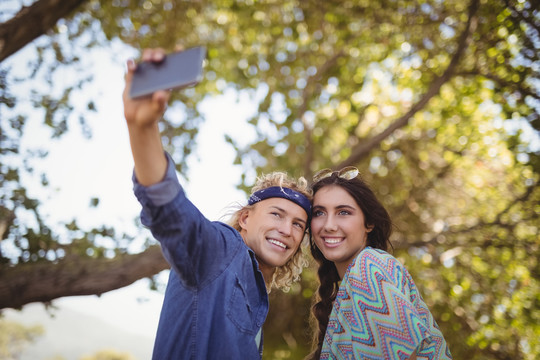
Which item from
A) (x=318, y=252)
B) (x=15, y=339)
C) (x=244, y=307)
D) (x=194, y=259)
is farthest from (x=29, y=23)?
(x=15, y=339)

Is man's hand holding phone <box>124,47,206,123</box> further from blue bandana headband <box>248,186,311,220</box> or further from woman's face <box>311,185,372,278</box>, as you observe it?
woman's face <box>311,185,372,278</box>

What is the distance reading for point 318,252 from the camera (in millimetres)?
3354

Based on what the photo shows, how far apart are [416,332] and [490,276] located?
187 inches

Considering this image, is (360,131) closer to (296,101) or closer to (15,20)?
(296,101)

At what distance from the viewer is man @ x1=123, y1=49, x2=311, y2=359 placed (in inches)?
53.7

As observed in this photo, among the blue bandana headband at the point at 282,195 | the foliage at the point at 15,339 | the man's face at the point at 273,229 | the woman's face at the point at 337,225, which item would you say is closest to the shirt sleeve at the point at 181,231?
the man's face at the point at 273,229

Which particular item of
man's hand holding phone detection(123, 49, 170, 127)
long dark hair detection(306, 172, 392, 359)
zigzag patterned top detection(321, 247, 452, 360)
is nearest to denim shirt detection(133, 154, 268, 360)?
man's hand holding phone detection(123, 49, 170, 127)

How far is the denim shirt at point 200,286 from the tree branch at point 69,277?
234cm

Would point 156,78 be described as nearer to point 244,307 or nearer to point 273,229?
point 244,307

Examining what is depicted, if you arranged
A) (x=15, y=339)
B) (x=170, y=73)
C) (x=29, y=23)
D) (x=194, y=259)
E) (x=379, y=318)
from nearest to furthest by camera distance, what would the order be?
(x=170, y=73) < (x=194, y=259) < (x=379, y=318) < (x=29, y=23) < (x=15, y=339)

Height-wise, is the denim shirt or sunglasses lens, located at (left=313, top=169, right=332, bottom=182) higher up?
sunglasses lens, located at (left=313, top=169, right=332, bottom=182)

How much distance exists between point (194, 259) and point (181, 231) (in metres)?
0.20

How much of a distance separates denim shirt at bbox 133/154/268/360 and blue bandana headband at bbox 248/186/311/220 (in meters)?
0.67

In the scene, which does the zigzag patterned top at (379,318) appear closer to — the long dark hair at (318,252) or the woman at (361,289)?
the woman at (361,289)
